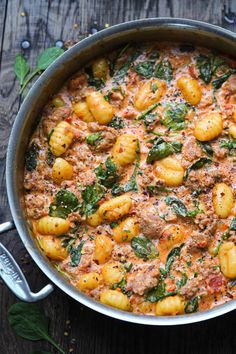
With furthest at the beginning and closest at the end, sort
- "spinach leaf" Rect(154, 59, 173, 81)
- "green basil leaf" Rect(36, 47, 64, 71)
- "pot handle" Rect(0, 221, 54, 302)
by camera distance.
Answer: "green basil leaf" Rect(36, 47, 64, 71)
"spinach leaf" Rect(154, 59, 173, 81)
"pot handle" Rect(0, 221, 54, 302)

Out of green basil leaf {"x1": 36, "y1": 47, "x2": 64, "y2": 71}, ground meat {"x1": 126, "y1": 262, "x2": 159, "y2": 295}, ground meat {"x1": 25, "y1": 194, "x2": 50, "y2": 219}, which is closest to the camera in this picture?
ground meat {"x1": 126, "y1": 262, "x2": 159, "y2": 295}

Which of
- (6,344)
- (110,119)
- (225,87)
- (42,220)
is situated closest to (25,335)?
(6,344)

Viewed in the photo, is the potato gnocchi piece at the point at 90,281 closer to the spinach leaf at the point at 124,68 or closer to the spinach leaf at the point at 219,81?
the spinach leaf at the point at 124,68

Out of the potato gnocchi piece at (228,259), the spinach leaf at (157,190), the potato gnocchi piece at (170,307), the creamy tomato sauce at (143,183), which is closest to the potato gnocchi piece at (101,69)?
the creamy tomato sauce at (143,183)

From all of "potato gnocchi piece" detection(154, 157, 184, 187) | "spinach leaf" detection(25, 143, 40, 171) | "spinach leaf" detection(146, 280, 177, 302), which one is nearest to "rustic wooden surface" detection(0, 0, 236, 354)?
"spinach leaf" detection(25, 143, 40, 171)

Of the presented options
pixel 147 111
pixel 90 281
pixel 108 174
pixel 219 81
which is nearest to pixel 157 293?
pixel 90 281

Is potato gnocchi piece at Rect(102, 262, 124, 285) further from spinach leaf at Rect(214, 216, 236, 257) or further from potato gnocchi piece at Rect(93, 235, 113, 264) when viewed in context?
spinach leaf at Rect(214, 216, 236, 257)

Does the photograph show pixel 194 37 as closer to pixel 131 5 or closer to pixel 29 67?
pixel 131 5
